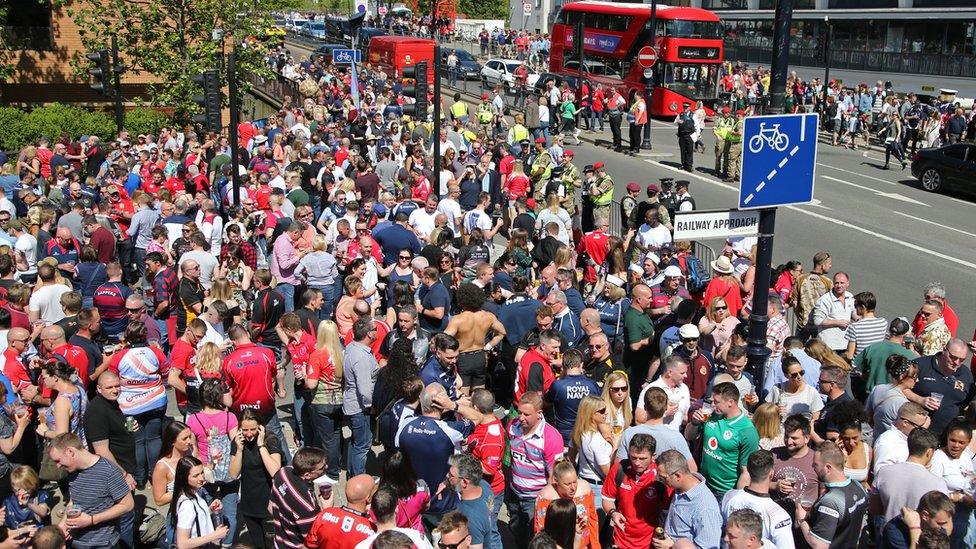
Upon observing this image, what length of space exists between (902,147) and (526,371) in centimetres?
2535

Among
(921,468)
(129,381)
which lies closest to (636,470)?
(921,468)

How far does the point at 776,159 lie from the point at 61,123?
27706 mm

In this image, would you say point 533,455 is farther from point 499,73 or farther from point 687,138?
point 499,73

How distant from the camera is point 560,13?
41.7 meters

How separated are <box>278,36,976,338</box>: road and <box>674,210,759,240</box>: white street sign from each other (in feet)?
28.5

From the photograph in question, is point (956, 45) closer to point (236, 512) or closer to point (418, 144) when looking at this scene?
point (418, 144)

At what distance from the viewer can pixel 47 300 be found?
11.1 m

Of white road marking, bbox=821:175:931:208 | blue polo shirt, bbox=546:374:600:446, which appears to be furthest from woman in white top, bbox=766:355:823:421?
white road marking, bbox=821:175:931:208

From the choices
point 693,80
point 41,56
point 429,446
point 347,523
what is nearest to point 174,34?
point 41,56

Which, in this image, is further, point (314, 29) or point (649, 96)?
point (314, 29)

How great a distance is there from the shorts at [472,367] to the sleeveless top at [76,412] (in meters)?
3.56

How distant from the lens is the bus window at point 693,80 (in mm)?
35969

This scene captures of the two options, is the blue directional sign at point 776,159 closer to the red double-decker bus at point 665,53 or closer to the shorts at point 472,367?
the shorts at point 472,367

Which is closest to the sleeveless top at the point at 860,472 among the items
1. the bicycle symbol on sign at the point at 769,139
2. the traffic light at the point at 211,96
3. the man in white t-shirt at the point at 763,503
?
the man in white t-shirt at the point at 763,503
